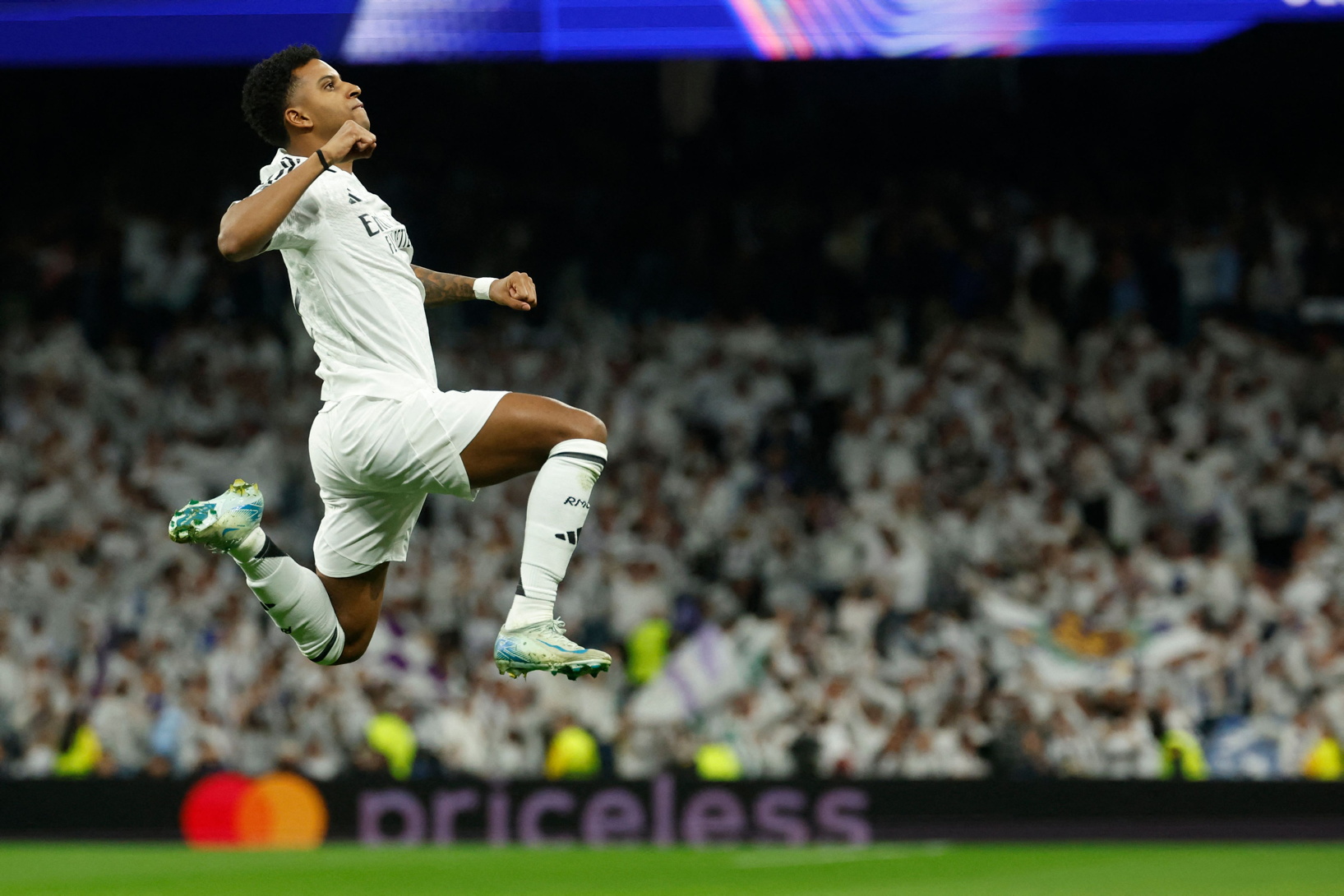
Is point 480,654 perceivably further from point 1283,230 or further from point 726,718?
point 1283,230

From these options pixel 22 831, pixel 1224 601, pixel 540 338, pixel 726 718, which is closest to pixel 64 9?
pixel 540 338

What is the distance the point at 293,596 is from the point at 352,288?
3.34ft

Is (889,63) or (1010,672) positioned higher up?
(889,63)

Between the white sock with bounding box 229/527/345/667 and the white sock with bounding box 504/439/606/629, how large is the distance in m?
0.75

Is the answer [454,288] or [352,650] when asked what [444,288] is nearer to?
[454,288]

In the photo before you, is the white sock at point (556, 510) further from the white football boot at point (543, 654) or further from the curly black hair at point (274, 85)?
the curly black hair at point (274, 85)

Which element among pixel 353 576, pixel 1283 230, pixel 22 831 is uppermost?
pixel 1283 230

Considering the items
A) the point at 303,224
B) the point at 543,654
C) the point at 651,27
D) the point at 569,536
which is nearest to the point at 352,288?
the point at 303,224

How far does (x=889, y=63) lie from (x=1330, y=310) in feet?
14.5

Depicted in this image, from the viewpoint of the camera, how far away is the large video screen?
38.7 ft

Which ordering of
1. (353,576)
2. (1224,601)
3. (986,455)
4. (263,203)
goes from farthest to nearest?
1. (986,455)
2. (1224,601)
3. (353,576)
4. (263,203)

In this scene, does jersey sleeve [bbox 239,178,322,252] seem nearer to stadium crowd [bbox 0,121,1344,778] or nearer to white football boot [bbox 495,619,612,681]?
white football boot [bbox 495,619,612,681]

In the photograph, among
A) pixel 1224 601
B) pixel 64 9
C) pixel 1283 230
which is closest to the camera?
pixel 64 9

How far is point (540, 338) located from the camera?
50.2ft
